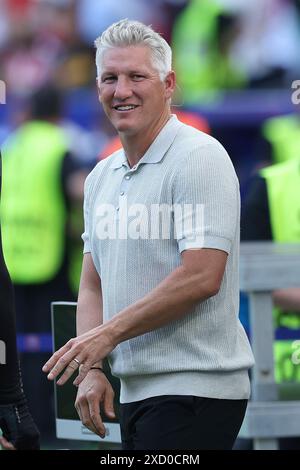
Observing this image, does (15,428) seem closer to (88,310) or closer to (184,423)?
(88,310)

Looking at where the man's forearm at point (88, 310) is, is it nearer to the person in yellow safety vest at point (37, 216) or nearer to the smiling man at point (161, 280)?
the smiling man at point (161, 280)

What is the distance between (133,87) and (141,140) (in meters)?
0.13

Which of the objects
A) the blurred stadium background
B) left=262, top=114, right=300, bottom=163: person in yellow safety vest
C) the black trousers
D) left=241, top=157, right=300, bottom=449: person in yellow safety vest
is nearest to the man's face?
the black trousers

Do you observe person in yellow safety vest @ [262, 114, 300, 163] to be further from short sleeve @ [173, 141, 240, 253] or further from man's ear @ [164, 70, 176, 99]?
short sleeve @ [173, 141, 240, 253]

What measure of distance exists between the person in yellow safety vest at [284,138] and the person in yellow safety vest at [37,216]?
1.09m

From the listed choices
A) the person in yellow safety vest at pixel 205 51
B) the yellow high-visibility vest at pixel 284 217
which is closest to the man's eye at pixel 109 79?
the yellow high-visibility vest at pixel 284 217

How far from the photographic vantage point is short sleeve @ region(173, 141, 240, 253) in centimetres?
275

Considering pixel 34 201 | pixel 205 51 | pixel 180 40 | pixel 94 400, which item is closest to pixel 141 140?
pixel 94 400

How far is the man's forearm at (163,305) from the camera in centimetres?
273

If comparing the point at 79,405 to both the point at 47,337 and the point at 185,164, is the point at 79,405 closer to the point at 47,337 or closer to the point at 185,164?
the point at 185,164

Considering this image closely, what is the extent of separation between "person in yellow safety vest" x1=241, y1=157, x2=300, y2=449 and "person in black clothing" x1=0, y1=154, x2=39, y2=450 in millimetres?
1088

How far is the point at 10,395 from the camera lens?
3.12m
